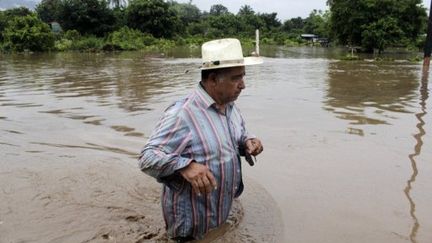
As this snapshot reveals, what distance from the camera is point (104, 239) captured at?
3.15m

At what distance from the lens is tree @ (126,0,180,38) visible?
172 ft

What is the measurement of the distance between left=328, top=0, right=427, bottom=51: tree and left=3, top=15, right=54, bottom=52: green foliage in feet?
76.4

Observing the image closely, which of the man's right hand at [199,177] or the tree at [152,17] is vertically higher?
the tree at [152,17]

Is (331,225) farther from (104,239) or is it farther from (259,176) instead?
(104,239)

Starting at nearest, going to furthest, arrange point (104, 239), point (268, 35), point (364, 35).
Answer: point (104, 239) < point (364, 35) < point (268, 35)

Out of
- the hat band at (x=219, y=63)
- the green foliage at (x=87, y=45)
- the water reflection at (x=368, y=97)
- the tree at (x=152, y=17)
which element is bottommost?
the water reflection at (x=368, y=97)

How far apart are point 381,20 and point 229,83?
31.4m

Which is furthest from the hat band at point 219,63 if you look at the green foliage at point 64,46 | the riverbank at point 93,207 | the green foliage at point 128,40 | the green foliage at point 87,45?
the green foliage at point 64,46

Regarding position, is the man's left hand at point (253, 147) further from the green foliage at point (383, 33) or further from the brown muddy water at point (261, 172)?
the green foliage at point (383, 33)

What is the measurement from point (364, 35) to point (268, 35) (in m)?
37.0

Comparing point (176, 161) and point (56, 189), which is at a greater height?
point (176, 161)

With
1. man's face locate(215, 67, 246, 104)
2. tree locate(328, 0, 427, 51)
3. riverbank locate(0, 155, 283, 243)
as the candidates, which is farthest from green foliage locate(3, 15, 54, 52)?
man's face locate(215, 67, 246, 104)

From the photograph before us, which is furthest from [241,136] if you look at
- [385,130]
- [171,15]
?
[171,15]

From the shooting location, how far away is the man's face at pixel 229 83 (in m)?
2.42
